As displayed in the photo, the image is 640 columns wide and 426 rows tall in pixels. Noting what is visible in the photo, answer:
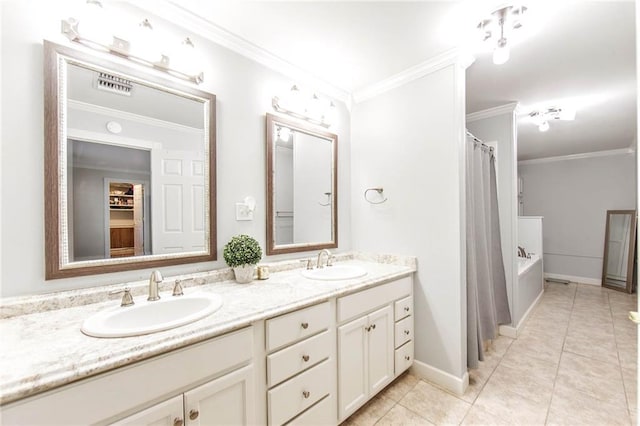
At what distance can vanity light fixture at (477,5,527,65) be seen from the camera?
1.43m

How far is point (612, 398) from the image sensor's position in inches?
69.6

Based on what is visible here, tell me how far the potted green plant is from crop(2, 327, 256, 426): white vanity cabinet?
1.65 feet

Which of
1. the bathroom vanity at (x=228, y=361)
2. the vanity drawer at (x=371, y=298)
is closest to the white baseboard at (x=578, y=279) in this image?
the vanity drawer at (x=371, y=298)

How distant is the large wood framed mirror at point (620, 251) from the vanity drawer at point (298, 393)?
5.58 meters

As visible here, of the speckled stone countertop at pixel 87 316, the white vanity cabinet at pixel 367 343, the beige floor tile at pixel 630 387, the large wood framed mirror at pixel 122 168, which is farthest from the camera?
the beige floor tile at pixel 630 387

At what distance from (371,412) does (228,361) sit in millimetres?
1153

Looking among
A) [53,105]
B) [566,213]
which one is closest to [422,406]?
[53,105]

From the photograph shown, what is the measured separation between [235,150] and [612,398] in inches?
119

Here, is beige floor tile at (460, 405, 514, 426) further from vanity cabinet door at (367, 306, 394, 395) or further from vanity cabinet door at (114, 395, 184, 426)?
vanity cabinet door at (114, 395, 184, 426)

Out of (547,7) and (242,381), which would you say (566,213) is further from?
(242,381)

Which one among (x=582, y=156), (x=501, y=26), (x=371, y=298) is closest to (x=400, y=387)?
(x=371, y=298)

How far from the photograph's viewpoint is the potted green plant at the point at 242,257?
1.53 m

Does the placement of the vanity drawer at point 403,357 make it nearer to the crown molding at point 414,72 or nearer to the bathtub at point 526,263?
the bathtub at point 526,263

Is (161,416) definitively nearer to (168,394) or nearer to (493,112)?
(168,394)
